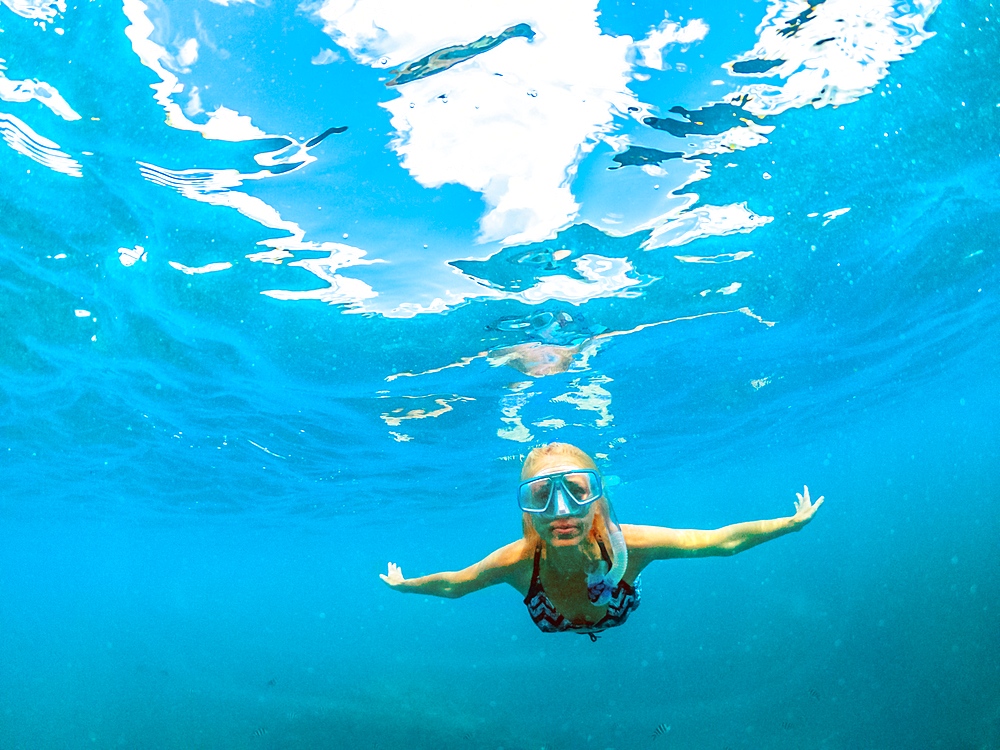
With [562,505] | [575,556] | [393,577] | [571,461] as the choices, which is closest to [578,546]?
[575,556]

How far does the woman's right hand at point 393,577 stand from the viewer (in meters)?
5.93

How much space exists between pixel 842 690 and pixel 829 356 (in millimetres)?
13031

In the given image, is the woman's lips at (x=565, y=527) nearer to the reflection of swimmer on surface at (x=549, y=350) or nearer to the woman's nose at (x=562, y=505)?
the woman's nose at (x=562, y=505)

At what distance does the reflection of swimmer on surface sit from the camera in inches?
599

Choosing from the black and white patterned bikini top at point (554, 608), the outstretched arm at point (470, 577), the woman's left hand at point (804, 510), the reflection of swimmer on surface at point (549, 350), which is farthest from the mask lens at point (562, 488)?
the reflection of swimmer on surface at point (549, 350)

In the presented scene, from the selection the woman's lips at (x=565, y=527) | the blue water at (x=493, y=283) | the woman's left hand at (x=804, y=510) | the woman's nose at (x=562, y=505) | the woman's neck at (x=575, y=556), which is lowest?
the woman's neck at (x=575, y=556)

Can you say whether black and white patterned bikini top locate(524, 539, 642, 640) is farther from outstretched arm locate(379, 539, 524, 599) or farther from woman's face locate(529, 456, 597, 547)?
woman's face locate(529, 456, 597, 547)

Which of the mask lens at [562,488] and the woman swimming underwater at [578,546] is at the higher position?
the mask lens at [562,488]

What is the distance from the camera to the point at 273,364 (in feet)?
52.7

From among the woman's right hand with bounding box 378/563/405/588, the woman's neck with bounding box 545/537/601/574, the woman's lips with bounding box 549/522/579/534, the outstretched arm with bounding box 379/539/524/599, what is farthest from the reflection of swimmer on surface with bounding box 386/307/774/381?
the woman's lips with bounding box 549/522/579/534

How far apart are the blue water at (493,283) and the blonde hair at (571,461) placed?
25 centimetres

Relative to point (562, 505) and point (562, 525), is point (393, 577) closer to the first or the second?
point (562, 525)

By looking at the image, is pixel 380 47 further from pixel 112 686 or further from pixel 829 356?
pixel 112 686

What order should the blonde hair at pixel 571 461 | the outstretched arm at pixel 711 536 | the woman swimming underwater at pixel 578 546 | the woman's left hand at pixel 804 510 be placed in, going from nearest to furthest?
the woman swimming underwater at pixel 578 546 < the blonde hair at pixel 571 461 < the woman's left hand at pixel 804 510 < the outstretched arm at pixel 711 536
